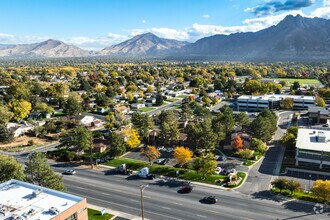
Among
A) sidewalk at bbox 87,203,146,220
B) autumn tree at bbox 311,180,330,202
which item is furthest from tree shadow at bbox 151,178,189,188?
autumn tree at bbox 311,180,330,202

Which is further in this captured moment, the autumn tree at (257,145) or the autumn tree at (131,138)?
the autumn tree at (131,138)

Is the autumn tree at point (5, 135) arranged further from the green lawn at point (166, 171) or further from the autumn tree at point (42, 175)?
the autumn tree at point (42, 175)

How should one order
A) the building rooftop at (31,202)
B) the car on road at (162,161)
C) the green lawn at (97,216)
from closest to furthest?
1. the building rooftop at (31,202)
2. the green lawn at (97,216)
3. the car on road at (162,161)

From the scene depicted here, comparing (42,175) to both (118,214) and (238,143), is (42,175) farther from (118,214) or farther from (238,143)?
(238,143)

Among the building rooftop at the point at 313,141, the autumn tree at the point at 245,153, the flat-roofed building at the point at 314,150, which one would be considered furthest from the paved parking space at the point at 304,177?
the autumn tree at the point at 245,153

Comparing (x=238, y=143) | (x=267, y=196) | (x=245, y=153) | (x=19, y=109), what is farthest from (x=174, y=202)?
(x=19, y=109)

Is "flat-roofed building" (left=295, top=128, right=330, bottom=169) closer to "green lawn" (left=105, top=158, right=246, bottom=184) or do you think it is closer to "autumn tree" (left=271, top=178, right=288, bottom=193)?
"green lawn" (left=105, top=158, right=246, bottom=184)
